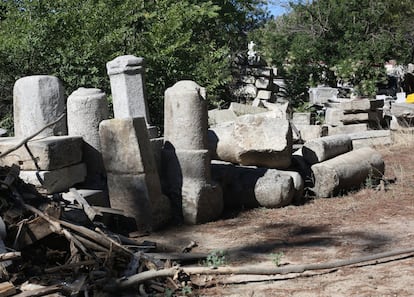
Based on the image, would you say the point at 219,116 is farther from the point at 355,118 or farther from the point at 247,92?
the point at 247,92

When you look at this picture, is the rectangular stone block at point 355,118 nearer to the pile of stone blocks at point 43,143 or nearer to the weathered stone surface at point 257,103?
the weathered stone surface at point 257,103

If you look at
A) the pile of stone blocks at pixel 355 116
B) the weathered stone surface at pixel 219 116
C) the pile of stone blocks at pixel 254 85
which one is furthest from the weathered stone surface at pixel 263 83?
the weathered stone surface at pixel 219 116

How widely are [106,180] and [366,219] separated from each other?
10.4 ft

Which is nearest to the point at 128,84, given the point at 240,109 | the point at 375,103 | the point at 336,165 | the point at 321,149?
the point at 321,149

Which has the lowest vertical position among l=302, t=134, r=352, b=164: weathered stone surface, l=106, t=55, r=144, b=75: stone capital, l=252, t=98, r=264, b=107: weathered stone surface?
l=302, t=134, r=352, b=164: weathered stone surface

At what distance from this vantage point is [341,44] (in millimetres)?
21094

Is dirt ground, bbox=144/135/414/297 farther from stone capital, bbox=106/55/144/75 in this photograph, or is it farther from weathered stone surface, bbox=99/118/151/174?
stone capital, bbox=106/55/144/75

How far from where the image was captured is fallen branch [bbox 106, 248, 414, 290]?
4750mm

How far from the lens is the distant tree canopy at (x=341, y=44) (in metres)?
20.5

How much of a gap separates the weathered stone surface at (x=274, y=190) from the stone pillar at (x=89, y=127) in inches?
78.6

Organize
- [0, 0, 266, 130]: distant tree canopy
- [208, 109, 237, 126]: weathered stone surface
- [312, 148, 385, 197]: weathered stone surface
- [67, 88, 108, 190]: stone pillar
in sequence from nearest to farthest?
[67, 88, 108, 190]: stone pillar → [312, 148, 385, 197]: weathered stone surface → [0, 0, 266, 130]: distant tree canopy → [208, 109, 237, 126]: weathered stone surface

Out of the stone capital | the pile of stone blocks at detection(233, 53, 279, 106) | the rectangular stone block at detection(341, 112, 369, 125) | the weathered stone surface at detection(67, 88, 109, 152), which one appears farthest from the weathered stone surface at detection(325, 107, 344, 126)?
the weathered stone surface at detection(67, 88, 109, 152)

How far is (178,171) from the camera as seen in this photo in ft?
24.6

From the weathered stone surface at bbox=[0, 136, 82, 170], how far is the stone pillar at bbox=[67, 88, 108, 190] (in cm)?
40
